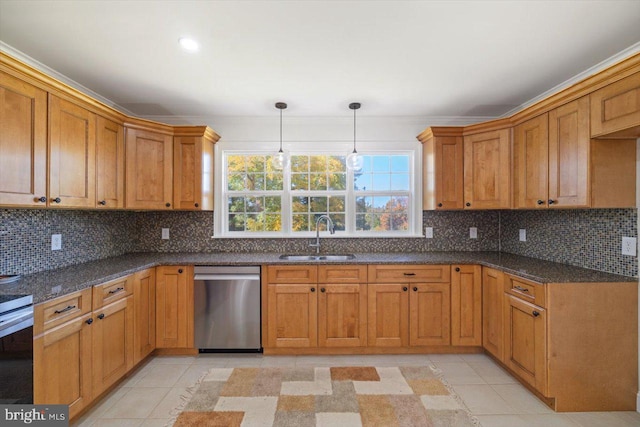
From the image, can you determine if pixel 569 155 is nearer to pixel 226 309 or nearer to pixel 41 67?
pixel 226 309

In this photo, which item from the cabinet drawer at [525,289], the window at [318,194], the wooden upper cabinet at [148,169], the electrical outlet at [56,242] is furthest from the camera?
→ the window at [318,194]

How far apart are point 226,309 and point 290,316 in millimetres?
587

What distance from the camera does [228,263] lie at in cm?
278

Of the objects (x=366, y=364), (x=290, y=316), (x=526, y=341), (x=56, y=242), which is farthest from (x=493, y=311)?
(x=56, y=242)

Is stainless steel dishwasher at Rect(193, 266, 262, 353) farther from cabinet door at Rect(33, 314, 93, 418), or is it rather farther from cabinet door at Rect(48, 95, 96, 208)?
cabinet door at Rect(48, 95, 96, 208)

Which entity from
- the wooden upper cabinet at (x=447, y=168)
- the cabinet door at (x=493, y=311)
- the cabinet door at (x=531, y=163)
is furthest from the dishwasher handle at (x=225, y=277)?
the cabinet door at (x=531, y=163)

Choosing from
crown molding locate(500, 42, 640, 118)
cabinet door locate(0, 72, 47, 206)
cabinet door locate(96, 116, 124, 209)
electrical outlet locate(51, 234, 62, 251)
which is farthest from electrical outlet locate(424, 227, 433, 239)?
electrical outlet locate(51, 234, 62, 251)

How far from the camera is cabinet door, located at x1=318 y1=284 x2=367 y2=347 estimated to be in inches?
110

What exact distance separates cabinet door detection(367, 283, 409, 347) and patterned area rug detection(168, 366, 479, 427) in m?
0.26

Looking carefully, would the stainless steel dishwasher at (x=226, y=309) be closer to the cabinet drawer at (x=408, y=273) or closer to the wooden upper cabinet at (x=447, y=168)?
the cabinet drawer at (x=408, y=273)

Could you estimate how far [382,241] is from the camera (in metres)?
3.42

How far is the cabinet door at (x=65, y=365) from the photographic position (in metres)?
1.62

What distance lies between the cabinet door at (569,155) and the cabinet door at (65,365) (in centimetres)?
337

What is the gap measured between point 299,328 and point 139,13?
2.57 m
